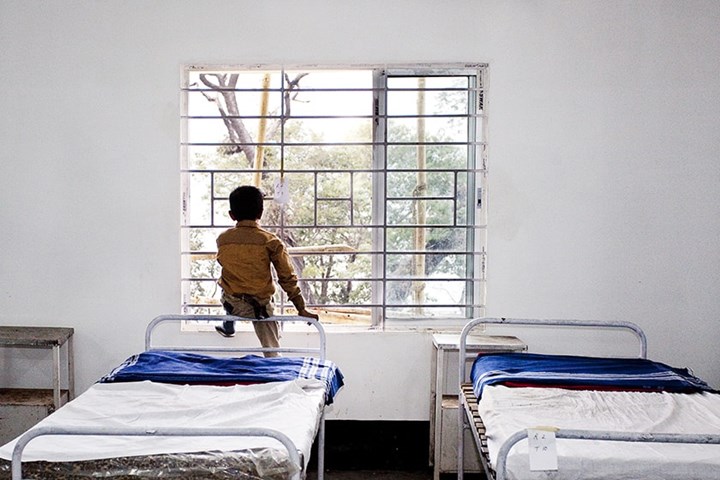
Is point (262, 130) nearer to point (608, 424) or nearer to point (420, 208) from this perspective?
point (420, 208)

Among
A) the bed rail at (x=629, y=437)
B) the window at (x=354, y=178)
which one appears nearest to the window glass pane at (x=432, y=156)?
the window at (x=354, y=178)

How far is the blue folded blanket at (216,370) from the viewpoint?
274 centimetres

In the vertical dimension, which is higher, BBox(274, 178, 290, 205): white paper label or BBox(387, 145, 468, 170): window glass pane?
BBox(387, 145, 468, 170): window glass pane

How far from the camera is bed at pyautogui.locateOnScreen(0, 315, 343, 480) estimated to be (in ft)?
6.05

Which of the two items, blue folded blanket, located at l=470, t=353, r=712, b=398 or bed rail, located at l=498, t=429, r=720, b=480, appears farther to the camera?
blue folded blanket, located at l=470, t=353, r=712, b=398

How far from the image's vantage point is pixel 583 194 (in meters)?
3.74

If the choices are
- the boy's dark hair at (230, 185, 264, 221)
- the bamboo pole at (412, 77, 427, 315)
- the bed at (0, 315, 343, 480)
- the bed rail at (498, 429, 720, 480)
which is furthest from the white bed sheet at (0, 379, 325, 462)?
the bamboo pole at (412, 77, 427, 315)

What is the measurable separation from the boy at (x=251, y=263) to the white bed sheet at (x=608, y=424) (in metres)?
1.29

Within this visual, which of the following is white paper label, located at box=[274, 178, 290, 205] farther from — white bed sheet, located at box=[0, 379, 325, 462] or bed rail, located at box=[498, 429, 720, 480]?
bed rail, located at box=[498, 429, 720, 480]

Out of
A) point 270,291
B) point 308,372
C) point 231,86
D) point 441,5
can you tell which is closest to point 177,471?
point 308,372

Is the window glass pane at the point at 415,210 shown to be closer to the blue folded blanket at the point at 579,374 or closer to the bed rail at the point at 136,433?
the blue folded blanket at the point at 579,374

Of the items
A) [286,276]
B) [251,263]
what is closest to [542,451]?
[286,276]

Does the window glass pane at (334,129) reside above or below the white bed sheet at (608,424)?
above

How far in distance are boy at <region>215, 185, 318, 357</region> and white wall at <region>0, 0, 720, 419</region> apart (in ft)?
1.70
